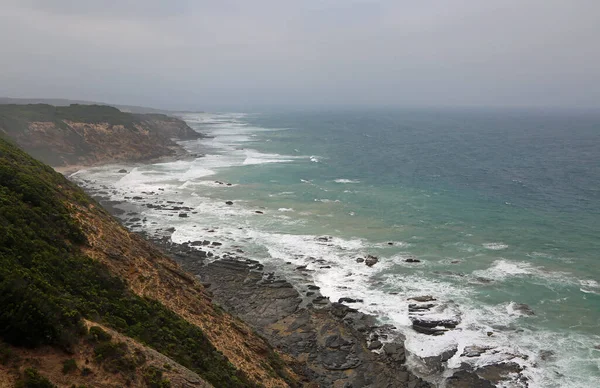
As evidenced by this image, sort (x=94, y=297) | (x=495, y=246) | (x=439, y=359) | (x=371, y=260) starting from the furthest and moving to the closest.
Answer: (x=495, y=246) < (x=371, y=260) < (x=439, y=359) < (x=94, y=297)

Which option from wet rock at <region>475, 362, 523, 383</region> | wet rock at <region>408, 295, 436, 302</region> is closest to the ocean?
wet rock at <region>475, 362, 523, 383</region>

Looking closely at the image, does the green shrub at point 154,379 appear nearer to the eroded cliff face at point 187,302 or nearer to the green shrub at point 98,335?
the green shrub at point 98,335

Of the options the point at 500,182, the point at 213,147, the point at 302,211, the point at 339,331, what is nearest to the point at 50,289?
the point at 339,331

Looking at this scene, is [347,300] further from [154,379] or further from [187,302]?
[154,379]

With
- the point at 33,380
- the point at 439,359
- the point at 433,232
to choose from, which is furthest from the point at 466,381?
the point at 433,232

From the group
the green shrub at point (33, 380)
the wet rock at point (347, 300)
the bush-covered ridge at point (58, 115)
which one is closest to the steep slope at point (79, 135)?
the bush-covered ridge at point (58, 115)

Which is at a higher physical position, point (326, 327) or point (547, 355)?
point (326, 327)

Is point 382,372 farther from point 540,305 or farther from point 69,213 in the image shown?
point 69,213

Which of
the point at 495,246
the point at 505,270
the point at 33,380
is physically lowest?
the point at 505,270
